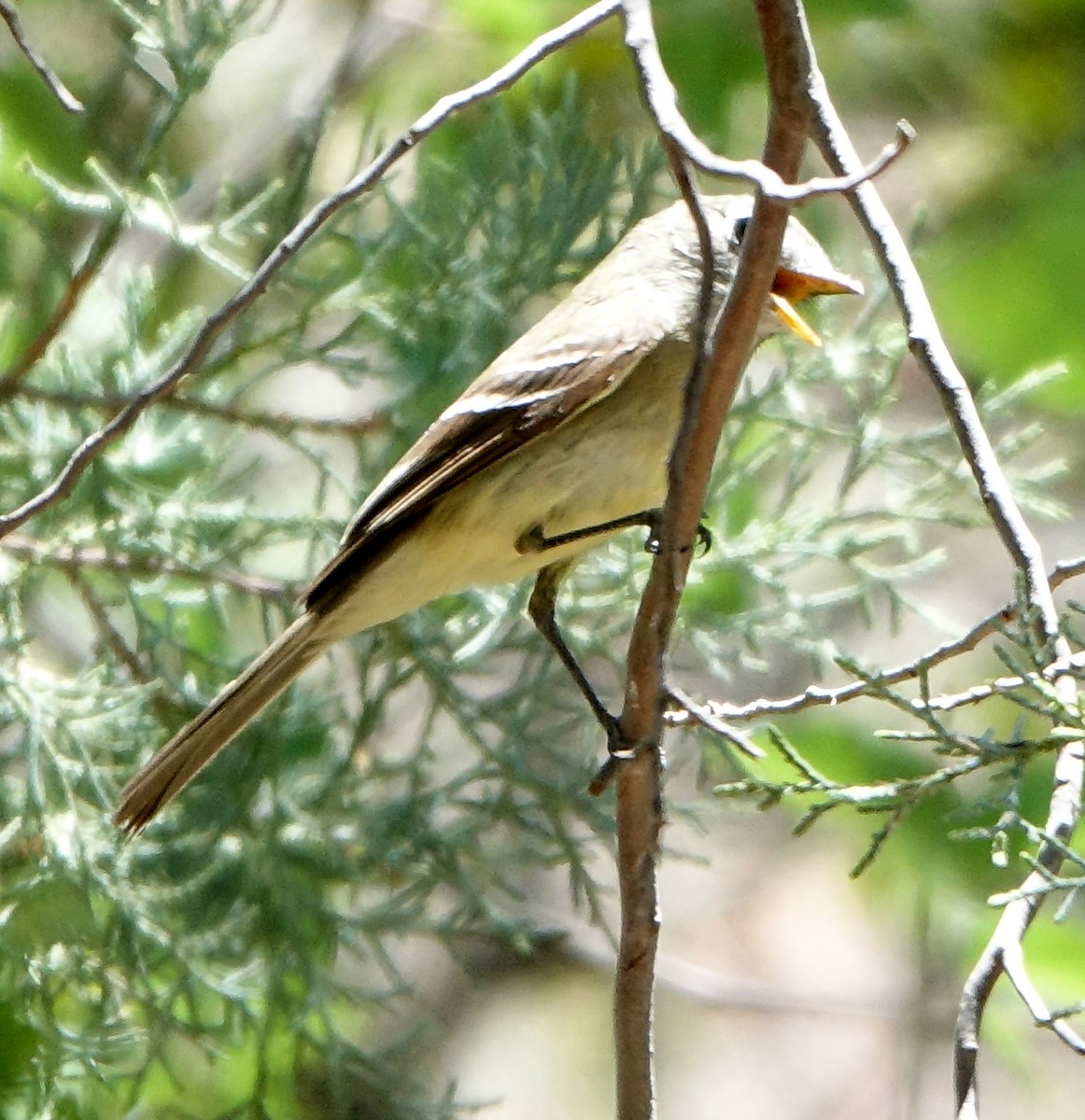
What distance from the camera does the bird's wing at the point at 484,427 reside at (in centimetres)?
297

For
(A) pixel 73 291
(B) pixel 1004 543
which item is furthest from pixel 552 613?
(B) pixel 1004 543

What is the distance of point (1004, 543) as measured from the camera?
1994 millimetres

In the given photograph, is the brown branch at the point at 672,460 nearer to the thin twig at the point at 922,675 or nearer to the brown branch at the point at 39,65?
the thin twig at the point at 922,675

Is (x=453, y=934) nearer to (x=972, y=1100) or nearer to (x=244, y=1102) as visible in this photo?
(x=244, y=1102)

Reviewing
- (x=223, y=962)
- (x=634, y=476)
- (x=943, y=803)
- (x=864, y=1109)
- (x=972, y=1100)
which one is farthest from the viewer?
(x=864, y=1109)

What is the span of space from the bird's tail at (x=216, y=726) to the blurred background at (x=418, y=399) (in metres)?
0.15

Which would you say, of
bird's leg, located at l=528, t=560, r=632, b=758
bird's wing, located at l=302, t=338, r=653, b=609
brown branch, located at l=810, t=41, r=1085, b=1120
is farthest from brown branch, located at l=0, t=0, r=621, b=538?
bird's leg, located at l=528, t=560, r=632, b=758

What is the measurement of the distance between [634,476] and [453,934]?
3.95ft

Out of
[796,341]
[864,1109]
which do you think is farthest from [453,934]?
[864,1109]

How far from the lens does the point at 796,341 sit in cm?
364

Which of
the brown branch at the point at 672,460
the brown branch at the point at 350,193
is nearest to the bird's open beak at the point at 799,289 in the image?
the brown branch at the point at 672,460

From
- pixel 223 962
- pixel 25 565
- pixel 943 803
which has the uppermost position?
pixel 25 565

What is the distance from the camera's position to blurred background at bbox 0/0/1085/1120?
124 inches

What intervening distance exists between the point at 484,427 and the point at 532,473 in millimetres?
123
